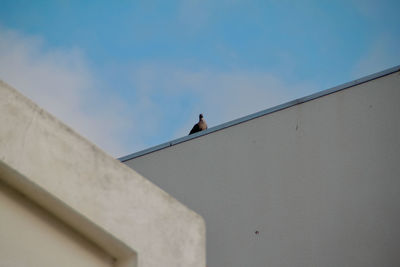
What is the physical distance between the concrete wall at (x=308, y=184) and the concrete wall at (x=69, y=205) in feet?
14.3

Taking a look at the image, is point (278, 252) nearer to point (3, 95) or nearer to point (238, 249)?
point (238, 249)

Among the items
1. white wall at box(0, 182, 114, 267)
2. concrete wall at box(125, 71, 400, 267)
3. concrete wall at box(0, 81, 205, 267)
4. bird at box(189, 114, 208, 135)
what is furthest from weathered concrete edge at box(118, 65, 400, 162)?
white wall at box(0, 182, 114, 267)

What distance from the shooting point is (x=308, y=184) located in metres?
7.42

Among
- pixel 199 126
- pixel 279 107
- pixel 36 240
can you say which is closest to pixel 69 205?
pixel 36 240

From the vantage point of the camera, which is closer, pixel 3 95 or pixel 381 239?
pixel 3 95

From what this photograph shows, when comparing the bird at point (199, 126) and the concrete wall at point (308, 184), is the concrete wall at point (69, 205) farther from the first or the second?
the bird at point (199, 126)

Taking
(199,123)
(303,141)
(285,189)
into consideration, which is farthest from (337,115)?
(199,123)

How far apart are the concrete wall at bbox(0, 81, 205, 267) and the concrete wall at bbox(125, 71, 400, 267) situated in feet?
14.3

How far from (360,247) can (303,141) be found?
1.49 meters

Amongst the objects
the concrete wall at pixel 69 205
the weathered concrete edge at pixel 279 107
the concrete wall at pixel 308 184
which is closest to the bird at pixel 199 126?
the weathered concrete edge at pixel 279 107

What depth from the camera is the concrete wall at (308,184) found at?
6.93 meters

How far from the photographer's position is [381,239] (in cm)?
A: 676

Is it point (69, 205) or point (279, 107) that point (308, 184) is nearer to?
point (279, 107)

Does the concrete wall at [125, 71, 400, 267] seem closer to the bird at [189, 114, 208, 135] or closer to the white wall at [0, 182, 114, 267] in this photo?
the bird at [189, 114, 208, 135]
